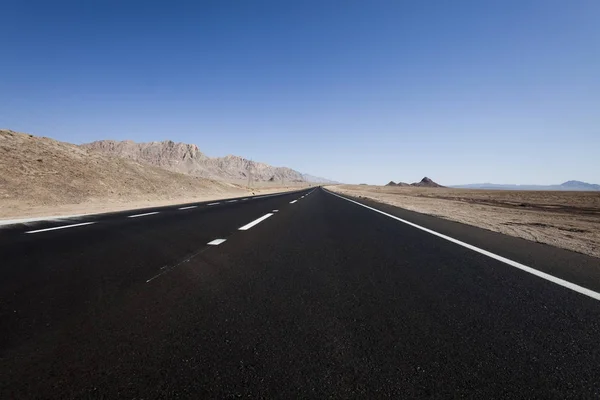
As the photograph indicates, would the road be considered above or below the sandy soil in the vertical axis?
above

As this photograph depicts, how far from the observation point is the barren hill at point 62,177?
18.6m

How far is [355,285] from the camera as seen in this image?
11.3 ft

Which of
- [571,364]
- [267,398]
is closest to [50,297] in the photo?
[267,398]

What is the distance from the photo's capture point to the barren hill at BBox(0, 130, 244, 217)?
61.0ft

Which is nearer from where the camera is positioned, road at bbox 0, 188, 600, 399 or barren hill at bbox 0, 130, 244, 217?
road at bbox 0, 188, 600, 399

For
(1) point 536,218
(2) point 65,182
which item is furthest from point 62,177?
(1) point 536,218

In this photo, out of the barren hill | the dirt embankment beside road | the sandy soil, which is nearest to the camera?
the sandy soil

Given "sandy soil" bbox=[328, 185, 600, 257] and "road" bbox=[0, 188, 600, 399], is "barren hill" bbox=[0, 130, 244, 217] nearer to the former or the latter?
"road" bbox=[0, 188, 600, 399]

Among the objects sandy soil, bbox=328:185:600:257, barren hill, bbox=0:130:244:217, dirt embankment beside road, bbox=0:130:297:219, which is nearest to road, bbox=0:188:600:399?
sandy soil, bbox=328:185:600:257

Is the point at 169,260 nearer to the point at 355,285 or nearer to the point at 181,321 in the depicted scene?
the point at 181,321

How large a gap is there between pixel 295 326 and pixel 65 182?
27.5 m

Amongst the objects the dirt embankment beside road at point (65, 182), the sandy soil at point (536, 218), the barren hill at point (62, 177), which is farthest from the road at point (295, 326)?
the barren hill at point (62, 177)

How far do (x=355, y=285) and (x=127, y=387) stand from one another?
2.43m

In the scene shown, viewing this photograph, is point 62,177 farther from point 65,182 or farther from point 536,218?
point 536,218
